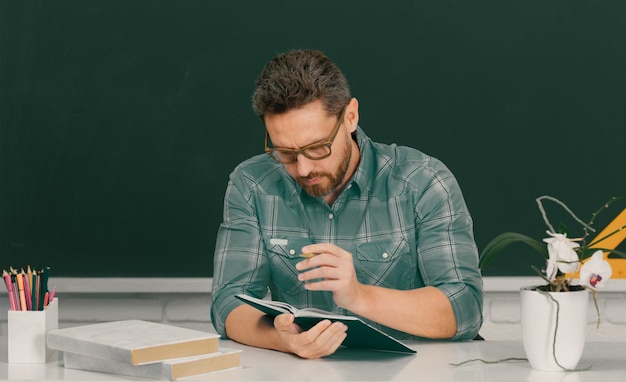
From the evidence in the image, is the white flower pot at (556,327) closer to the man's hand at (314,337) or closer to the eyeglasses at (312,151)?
the man's hand at (314,337)

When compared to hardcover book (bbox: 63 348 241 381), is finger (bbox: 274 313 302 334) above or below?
above

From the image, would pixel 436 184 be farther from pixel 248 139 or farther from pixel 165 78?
pixel 165 78

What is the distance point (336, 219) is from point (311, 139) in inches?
10.9

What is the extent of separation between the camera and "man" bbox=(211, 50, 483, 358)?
1803mm

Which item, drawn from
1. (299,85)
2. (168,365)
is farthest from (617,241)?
(168,365)

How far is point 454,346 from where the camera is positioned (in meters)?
1.68

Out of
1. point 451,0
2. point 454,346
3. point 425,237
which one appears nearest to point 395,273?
point 425,237

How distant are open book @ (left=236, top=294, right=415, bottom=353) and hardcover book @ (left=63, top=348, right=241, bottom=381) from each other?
119 millimetres

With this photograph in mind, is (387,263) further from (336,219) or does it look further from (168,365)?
(168,365)

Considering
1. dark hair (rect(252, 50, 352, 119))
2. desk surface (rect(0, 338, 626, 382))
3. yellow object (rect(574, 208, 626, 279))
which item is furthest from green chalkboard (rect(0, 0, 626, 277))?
desk surface (rect(0, 338, 626, 382))

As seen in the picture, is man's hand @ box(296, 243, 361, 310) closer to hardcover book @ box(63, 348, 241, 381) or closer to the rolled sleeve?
hardcover book @ box(63, 348, 241, 381)

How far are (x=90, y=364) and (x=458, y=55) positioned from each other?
4.86ft

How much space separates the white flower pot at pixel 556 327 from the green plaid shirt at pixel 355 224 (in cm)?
51

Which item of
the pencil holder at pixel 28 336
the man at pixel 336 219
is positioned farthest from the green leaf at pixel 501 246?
the pencil holder at pixel 28 336
